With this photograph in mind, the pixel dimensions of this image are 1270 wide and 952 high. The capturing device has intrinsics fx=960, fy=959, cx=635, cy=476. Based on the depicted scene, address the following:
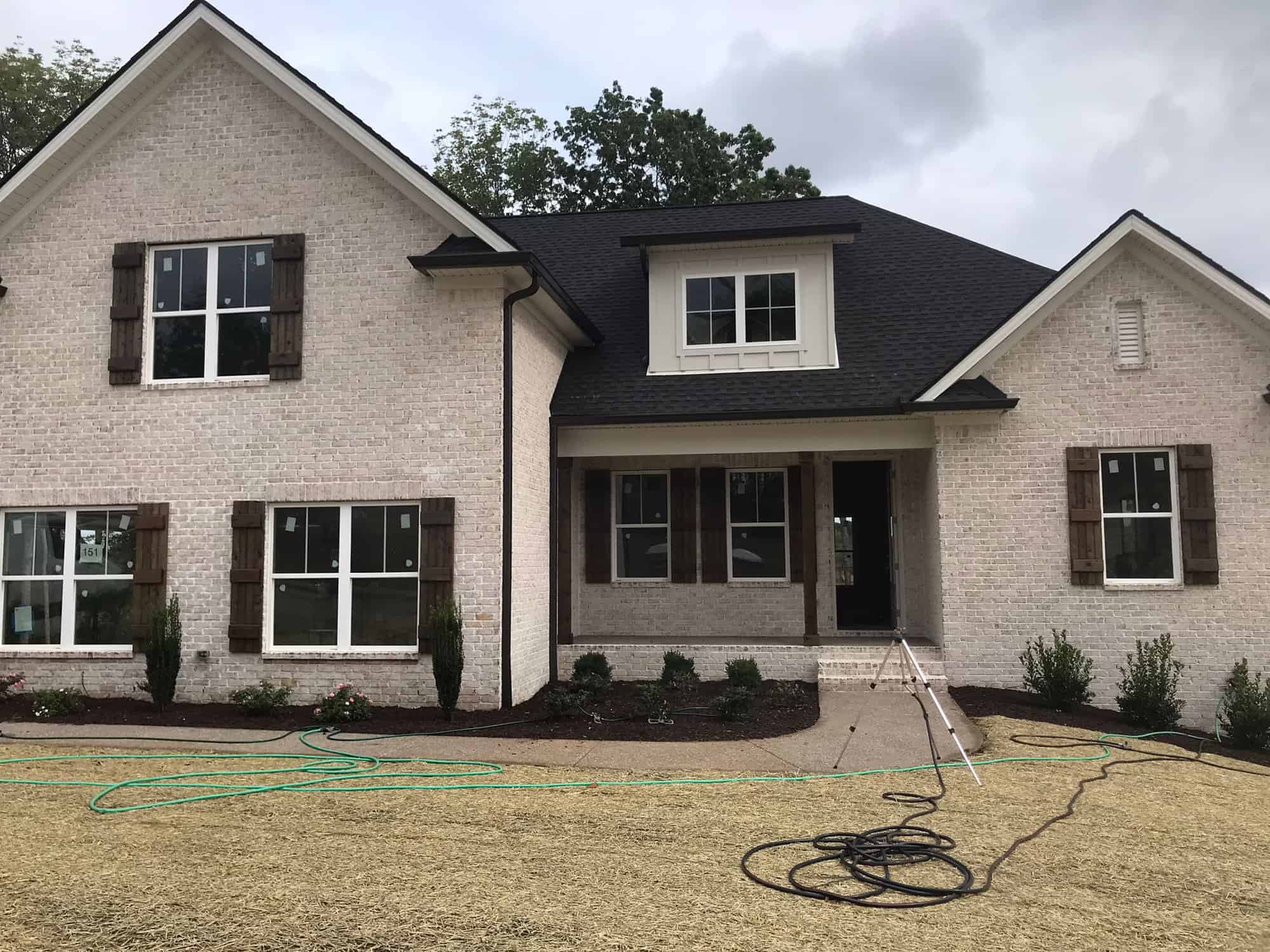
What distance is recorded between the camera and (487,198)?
3356 cm

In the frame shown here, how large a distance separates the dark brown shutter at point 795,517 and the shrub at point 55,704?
29.5 feet

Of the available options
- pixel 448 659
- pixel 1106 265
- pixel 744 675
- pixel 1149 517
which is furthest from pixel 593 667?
pixel 1106 265

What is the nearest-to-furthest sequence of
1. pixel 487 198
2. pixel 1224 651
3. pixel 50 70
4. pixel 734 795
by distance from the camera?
pixel 734 795
pixel 1224 651
pixel 50 70
pixel 487 198

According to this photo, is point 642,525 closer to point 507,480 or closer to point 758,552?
point 758,552

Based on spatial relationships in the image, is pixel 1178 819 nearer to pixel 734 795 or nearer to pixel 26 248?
pixel 734 795

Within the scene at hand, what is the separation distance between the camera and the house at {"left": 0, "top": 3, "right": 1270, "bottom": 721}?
10758 mm

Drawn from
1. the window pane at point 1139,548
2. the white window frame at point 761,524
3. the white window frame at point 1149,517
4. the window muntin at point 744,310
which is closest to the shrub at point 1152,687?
the white window frame at point 1149,517

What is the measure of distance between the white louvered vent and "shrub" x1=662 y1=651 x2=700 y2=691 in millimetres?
6379

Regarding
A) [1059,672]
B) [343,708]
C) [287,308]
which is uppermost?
[287,308]

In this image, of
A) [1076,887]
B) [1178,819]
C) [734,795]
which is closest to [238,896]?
[734,795]

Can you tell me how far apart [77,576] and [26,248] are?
13.4ft

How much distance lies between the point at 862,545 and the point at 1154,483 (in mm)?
3986

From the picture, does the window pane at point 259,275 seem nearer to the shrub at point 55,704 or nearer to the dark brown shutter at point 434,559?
the dark brown shutter at point 434,559

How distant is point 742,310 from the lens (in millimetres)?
13336
